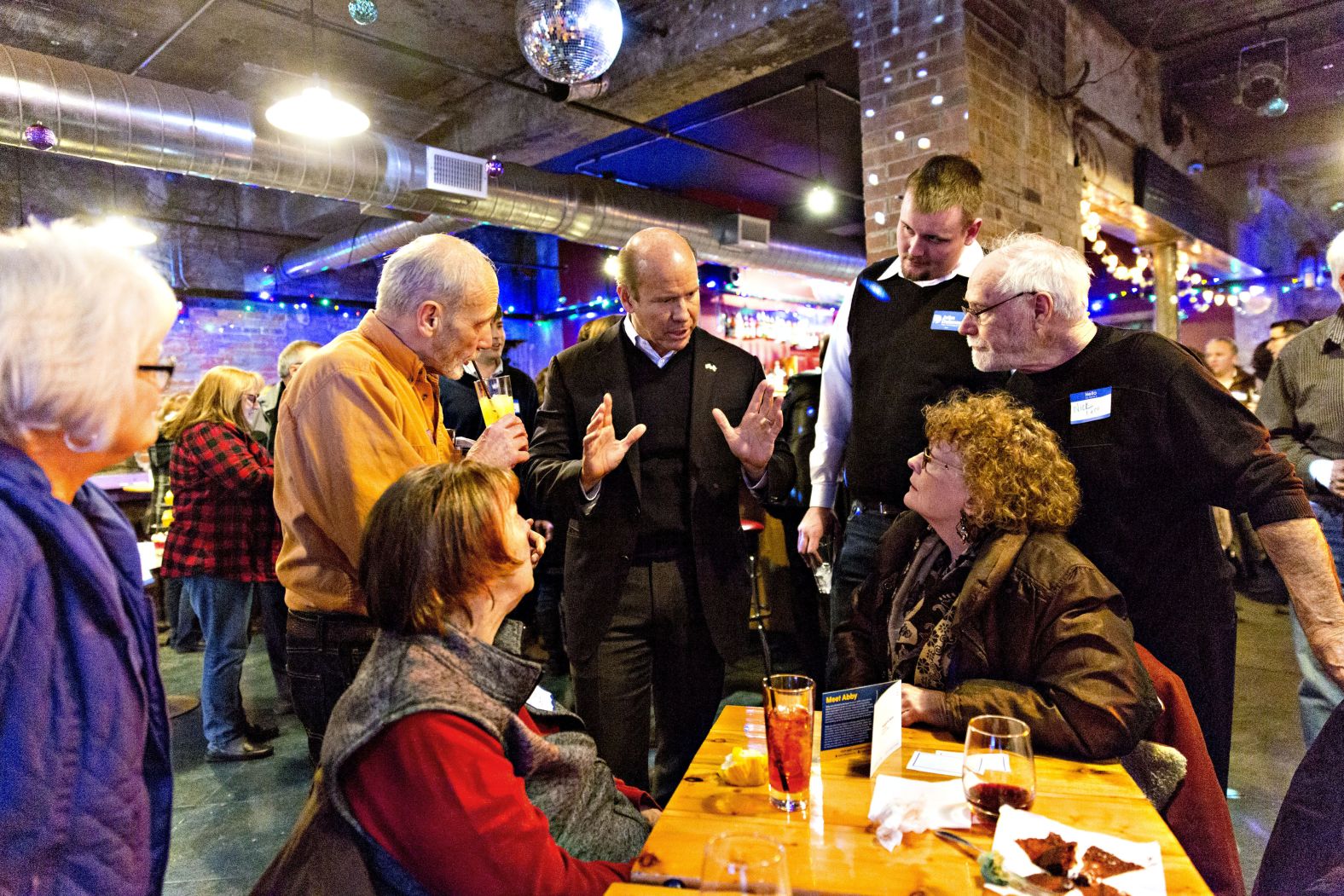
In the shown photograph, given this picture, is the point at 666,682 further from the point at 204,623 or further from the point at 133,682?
the point at 204,623

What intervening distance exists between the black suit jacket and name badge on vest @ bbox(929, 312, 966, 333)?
0.52 m

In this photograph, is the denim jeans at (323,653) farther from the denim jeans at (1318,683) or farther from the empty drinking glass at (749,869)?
the denim jeans at (1318,683)

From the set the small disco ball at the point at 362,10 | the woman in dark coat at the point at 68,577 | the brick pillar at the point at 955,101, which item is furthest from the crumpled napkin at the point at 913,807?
the small disco ball at the point at 362,10

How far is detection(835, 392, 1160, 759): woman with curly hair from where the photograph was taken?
4.66ft

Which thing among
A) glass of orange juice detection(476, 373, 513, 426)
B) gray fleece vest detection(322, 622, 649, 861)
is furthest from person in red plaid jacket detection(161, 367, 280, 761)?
gray fleece vest detection(322, 622, 649, 861)

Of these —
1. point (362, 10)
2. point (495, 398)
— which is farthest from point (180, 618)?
point (495, 398)

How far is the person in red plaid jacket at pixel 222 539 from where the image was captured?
12.1ft

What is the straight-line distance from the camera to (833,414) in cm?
271

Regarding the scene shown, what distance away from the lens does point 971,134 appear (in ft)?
12.5

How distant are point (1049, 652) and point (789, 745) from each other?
0.56 meters

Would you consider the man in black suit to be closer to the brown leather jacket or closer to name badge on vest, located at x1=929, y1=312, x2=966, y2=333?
name badge on vest, located at x1=929, y1=312, x2=966, y2=333

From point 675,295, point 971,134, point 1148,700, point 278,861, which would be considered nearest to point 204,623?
point 675,295

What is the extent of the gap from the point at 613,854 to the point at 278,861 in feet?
1.86

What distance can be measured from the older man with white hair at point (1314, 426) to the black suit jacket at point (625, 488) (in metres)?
1.96
